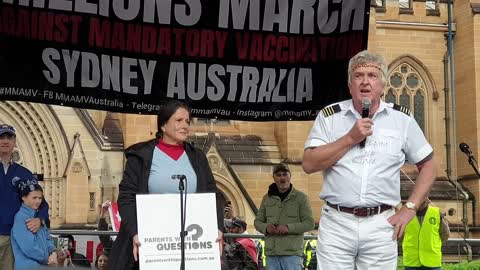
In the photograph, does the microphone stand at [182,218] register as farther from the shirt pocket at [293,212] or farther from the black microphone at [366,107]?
the shirt pocket at [293,212]

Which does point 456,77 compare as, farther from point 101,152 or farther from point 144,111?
point 144,111

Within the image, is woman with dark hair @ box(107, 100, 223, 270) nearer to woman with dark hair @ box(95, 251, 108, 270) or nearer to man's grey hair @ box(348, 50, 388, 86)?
Result: man's grey hair @ box(348, 50, 388, 86)

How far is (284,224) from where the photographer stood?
8.73 m

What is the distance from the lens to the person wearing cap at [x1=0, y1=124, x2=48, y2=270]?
6629 millimetres

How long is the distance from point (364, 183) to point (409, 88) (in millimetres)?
26250

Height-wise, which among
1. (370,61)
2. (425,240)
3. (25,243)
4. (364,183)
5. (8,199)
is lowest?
(425,240)

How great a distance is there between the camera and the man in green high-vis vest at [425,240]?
10.5 metres

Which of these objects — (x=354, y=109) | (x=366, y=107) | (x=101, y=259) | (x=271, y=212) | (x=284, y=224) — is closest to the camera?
(x=366, y=107)

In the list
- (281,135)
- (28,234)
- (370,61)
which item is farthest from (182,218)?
(281,135)

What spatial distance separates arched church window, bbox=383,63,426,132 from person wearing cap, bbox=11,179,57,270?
24.2 m

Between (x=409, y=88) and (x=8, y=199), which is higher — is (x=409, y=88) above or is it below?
above

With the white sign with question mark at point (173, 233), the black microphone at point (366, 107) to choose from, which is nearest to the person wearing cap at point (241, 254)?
the white sign with question mark at point (173, 233)

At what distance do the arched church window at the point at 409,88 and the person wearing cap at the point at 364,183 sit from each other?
2563 cm

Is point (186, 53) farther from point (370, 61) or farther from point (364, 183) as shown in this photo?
point (364, 183)
